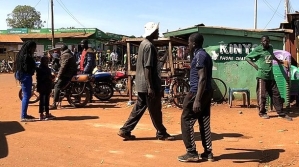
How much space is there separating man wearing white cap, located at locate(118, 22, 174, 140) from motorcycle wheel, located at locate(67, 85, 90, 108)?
14.3 ft

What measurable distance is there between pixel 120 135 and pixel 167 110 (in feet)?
12.9

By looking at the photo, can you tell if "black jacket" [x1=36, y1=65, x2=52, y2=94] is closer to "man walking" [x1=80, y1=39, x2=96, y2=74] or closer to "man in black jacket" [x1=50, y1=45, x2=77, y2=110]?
"man in black jacket" [x1=50, y1=45, x2=77, y2=110]

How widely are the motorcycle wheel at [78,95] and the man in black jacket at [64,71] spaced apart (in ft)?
1.38

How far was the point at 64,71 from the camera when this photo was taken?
1030 centimetres

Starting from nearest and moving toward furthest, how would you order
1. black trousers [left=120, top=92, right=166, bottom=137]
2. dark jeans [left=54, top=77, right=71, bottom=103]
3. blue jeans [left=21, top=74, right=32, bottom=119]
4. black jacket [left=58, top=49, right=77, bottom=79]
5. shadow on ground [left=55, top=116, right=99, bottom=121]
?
black trousers [left=120, top=92, right=166, bottom=137], blue jeans [left=21, top=74, right=32, bottom=119], shadow on ground [left=55, top=116, right=99, bottom=121], black jacket [left=58, top=49, right=77, bottom=79], dark jeans [left=54, top=77, right=71, bottom=103]

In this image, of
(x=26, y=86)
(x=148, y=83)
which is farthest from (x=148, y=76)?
(x=26, y=86)

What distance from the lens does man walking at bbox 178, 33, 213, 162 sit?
5230 mm

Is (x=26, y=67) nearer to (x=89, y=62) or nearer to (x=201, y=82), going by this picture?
(x=89, y=62)

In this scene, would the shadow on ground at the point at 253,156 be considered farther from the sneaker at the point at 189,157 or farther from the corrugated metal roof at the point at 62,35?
the corrugated metal roof at the point at 62,35

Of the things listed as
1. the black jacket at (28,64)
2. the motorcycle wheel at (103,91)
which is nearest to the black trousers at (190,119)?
the black jacket at (28,64)

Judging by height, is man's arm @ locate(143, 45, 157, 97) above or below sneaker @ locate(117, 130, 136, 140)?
above

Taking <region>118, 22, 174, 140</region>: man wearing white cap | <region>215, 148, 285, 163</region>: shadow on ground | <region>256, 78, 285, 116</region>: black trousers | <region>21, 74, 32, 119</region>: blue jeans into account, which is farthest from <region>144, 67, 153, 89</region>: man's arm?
<region>256, 78, 285, 116</region>: black trousers

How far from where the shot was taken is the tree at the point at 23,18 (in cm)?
7219

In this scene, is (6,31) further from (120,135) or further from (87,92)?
(120,135)
